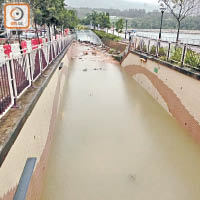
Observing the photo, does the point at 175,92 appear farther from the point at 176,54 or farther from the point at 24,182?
the point at 24,182

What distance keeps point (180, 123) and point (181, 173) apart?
110 inches

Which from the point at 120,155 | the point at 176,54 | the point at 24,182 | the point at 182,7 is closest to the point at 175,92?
the point at 176,54

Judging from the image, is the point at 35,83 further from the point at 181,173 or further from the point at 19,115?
the point at 181,173

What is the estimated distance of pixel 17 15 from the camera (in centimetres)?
430

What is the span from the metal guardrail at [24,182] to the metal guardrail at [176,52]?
6279 mm

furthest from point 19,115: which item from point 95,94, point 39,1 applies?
point 39,1

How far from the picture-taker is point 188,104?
6.79 meters

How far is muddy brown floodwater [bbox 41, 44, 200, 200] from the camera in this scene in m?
4.32

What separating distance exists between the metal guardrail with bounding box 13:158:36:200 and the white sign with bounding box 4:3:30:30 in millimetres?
2945

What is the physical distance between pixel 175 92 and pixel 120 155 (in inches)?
151

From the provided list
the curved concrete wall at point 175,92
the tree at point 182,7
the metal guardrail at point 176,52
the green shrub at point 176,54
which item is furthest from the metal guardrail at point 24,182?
the tree at point 182,7

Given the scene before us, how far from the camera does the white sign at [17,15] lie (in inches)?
168

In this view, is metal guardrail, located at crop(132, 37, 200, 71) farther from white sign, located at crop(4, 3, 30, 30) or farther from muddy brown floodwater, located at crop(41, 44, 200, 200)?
white sign, located at crop(4, 3, 30, 30)

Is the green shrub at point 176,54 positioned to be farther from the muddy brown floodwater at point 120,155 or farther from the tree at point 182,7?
the tree at point 182,7
